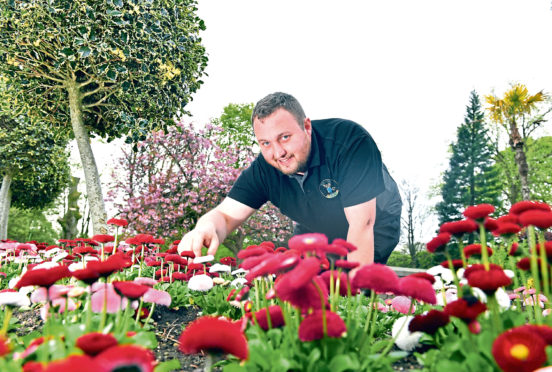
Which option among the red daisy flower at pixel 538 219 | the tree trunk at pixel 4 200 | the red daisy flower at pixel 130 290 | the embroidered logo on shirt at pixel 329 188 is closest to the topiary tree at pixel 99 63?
the embroidered logo on shirt at pixel 329 188

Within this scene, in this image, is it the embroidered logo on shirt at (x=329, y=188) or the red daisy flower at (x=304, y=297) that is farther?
the embroidered logo on shirt at (x=329, y=188)

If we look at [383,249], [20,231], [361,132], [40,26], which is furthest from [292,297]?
[20,231]

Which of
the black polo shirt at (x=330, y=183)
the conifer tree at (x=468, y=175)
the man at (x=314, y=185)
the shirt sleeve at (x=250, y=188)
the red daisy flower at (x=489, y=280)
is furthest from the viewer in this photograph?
the conifer tree at (x=468, y=175)

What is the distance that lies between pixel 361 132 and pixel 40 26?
6.26 metres

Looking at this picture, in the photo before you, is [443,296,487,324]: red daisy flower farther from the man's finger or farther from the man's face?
the man's face

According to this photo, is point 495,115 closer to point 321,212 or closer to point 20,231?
point 321,212

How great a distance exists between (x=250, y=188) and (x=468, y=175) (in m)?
32.3

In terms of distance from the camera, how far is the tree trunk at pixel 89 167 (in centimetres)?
750

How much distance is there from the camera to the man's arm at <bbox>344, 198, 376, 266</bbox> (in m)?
2.52

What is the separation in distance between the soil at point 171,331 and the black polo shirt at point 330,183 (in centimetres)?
124

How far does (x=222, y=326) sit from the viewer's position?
3.20 ft

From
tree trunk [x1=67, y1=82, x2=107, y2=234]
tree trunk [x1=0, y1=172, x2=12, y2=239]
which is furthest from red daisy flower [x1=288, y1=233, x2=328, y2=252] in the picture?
tree trunk [x1=0, y1=172, x2=12, y2=239]

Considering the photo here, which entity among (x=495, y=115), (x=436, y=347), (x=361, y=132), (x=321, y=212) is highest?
(x=495, y=115)

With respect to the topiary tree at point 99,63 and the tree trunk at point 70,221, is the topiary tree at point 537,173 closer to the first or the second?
the topiary tree at point 99,63
